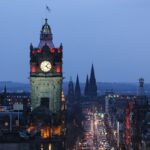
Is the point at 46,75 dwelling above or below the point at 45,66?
below

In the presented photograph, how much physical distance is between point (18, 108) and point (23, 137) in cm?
5438

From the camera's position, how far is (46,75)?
6821 inches

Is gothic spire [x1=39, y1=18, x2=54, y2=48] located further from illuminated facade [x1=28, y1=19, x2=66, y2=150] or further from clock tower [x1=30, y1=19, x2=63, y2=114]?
clock tower [x1=30, y1=19, x2=63, y2=114]

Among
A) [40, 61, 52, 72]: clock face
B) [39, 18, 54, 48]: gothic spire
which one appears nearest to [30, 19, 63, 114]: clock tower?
[40, 61, 52, 72]: clock face

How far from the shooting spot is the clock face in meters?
174

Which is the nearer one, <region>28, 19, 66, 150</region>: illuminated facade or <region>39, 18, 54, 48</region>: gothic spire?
<region>28, 19, 66, 150</region>: illuminated facade

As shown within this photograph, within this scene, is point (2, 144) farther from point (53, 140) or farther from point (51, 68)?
point (51, 68)

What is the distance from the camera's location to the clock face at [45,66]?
173625 mm

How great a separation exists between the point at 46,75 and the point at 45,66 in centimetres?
171

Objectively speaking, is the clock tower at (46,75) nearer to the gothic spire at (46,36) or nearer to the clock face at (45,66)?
the clock face at (45,66)

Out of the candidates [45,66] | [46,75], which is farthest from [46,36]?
[46,75]

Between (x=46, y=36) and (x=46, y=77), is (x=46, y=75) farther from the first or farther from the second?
(x=46, y=36)

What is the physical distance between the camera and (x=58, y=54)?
174500 millimetres

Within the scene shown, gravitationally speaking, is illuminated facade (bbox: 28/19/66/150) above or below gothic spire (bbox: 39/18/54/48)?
below
